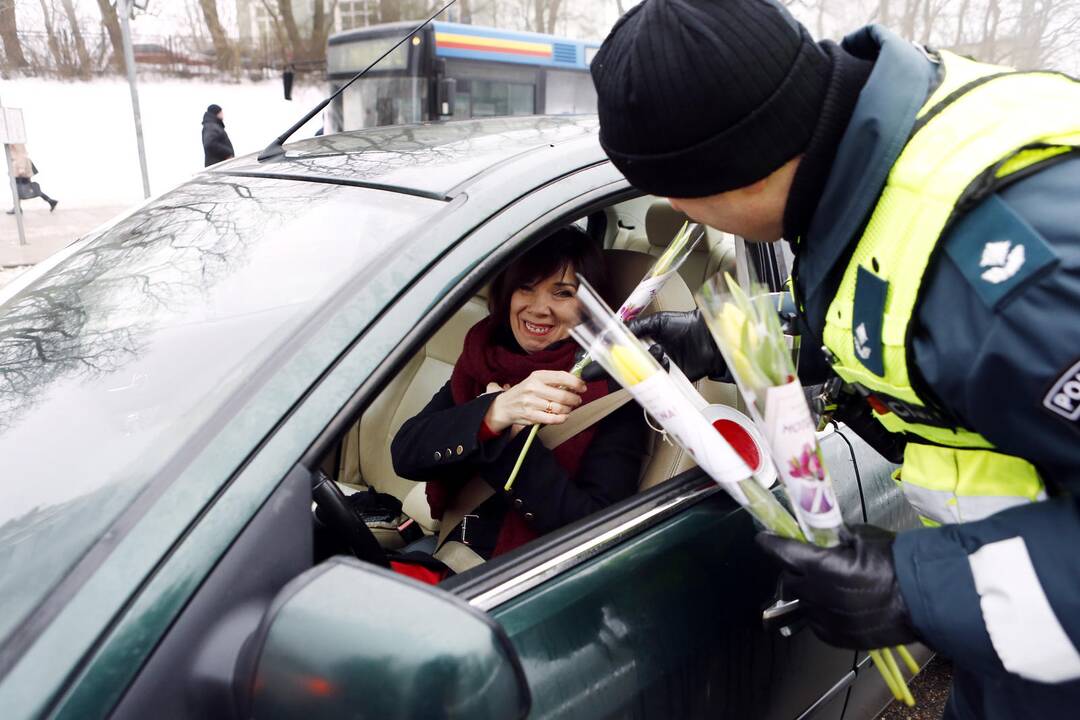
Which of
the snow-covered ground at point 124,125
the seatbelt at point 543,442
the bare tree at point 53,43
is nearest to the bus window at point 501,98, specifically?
the seatbelt at point 543,442

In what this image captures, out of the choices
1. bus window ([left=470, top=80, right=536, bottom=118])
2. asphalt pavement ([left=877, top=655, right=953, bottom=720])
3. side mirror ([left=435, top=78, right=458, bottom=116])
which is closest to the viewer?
asphalt pavement ([left=877, top=655, right=953, bottom=720])

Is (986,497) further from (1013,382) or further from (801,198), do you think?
(801,198)

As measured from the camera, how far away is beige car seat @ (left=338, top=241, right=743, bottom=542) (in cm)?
214

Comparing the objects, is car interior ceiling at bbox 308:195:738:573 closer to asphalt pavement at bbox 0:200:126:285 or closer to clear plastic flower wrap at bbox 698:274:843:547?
clear plastic flower wrap at bbox 698:274:843:547

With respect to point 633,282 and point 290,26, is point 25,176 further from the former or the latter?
point 633,282


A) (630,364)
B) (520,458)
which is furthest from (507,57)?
(630,364)

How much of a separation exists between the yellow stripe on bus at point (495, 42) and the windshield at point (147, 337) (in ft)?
25.3

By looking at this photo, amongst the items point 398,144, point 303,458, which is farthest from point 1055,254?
point 398,144

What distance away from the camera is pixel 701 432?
105cm

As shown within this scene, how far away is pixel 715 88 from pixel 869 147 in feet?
0.67

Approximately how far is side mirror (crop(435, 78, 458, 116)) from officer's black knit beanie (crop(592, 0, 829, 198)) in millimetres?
7737

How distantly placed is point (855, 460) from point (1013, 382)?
0.89 m

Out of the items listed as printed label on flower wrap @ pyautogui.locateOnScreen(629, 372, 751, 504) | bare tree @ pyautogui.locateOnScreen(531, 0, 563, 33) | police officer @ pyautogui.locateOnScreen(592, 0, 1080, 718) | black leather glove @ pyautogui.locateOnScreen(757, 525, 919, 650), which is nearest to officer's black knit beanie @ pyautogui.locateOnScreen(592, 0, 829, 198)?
police officer @ pyautogui.locateOnScreen(592, 0, 1080, 718)

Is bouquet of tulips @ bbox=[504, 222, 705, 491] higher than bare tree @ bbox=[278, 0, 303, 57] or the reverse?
the reverse
